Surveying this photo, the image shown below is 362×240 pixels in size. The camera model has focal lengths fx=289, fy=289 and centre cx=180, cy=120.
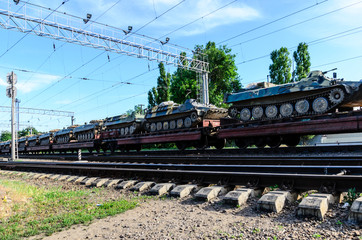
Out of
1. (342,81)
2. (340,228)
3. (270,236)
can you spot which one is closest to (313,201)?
(340,228)

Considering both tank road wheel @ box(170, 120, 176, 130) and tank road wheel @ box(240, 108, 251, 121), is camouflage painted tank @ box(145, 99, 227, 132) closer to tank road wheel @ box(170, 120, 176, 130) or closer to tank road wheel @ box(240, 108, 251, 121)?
tank road wheel @ box(170, 120, 176, 130)

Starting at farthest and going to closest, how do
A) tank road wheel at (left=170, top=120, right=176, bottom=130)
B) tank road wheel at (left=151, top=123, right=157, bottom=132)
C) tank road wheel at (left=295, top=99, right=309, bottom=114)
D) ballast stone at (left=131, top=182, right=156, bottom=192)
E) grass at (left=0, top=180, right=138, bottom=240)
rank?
1. tank road wheel at (left=151, top=123, right=157, bottom=132)
2. tank road wheel at (left=170, top=120, right=176, bottom=130)
3. tank road wheel at (left=295, top=99, right=309, bottom=114)
4. ballast stone at (left=131, top=182, right=156, bottom=192)
5. grass at (left=0, top=180, right=138, bottom=240)

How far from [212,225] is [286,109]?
10.4m

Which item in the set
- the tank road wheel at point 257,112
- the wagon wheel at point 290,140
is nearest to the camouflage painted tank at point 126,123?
the tank road wheel at point 257,112

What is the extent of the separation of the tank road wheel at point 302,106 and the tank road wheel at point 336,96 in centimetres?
100

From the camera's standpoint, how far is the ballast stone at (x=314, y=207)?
344 centimetres

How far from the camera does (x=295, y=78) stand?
33219mm

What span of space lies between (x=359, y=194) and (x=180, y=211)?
8.44 ft

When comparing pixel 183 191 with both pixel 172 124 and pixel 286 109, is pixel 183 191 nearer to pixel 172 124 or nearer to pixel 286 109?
pixel 286 109

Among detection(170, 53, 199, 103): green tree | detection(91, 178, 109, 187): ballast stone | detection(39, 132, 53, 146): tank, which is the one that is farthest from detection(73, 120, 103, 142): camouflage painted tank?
detection(91, 178, 109, 187): ballast stone

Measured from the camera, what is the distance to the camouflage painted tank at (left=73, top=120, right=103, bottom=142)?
2564 cm

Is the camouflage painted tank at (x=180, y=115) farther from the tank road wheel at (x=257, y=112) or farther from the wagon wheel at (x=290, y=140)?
the wagon wheel at (x=290, y=140)

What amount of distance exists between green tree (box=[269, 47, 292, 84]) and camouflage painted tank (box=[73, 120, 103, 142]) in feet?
66.9

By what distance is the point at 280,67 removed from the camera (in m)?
33.7
